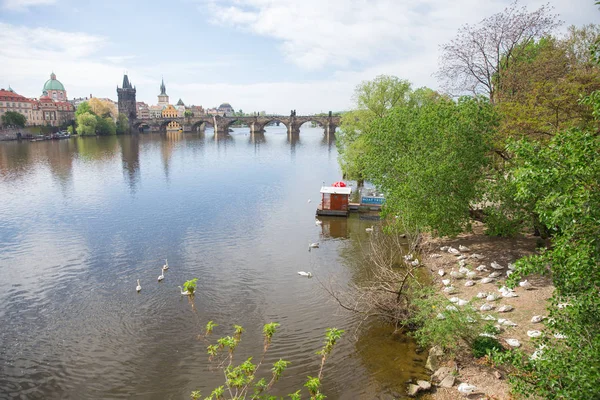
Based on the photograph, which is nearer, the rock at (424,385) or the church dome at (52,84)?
the rock at (424,385)

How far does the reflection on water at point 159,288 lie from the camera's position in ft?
50.3

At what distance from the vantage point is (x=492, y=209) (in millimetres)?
22609

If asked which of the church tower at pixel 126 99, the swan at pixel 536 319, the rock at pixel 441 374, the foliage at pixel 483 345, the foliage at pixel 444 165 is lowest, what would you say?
the rock at pixel 441 374

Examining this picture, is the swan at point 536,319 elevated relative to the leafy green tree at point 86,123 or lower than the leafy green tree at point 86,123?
lower

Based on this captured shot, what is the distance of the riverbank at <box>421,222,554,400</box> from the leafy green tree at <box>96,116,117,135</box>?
4897 inches

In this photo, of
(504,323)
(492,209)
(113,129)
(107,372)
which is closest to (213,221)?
(107,372)

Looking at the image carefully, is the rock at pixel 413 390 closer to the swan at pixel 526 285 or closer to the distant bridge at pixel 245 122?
the swan at pixel 526 285

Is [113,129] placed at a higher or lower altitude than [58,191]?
higher

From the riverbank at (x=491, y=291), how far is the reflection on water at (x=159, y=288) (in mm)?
1905

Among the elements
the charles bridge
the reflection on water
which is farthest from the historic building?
the reflection on water

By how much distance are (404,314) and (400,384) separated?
11.5 feet

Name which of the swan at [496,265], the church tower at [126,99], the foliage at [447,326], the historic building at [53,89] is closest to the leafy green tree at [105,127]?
the church tower at [126,99]

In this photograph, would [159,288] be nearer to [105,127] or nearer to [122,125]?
[105,127]

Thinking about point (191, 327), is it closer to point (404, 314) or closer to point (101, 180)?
point (404, 314)
